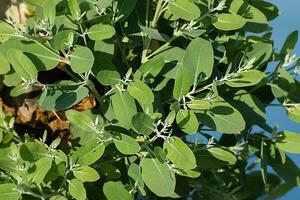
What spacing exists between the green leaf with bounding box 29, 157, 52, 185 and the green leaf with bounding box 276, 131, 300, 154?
1.04ft

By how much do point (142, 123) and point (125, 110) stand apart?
0.03 m

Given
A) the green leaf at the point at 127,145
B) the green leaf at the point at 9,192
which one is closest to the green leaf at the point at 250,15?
the green leaf at the point at 127,145

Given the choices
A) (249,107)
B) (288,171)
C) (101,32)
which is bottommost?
(288,171)

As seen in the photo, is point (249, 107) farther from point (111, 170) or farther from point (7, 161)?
point (7, 161)

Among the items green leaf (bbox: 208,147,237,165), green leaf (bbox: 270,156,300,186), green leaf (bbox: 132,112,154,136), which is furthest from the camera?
green leaf (bbox: 270,156,300,186)

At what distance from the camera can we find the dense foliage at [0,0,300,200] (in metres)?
0.70

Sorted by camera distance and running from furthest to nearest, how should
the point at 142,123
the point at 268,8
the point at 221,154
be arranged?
the point at 268,8 < the point at 221,154 < the point at 142,123

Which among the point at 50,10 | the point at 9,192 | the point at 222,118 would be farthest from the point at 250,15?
the point at 9,192

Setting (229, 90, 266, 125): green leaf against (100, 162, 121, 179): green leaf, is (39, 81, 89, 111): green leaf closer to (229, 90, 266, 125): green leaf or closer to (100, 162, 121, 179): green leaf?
(100, 162, 121, 179): green leaf

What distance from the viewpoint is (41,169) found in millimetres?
695

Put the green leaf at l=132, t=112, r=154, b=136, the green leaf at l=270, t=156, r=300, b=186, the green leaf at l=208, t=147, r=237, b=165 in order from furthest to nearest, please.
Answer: the green leaf at l=270, t=156, r=300, b=186, the green leaf at l=208, t=147, r=237, b=165, the green leaf at l=132, t=112, r=154, b=136

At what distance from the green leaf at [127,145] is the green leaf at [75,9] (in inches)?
5.3

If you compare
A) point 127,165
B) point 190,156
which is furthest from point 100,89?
point 190,156

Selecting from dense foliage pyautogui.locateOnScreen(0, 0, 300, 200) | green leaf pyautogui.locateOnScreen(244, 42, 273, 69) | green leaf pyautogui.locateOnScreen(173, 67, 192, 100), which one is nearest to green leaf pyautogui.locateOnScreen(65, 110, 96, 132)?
dense foliage pyautogui.locateOnScreen(0, 0, 300, 200)
